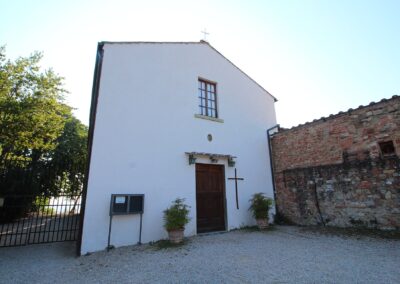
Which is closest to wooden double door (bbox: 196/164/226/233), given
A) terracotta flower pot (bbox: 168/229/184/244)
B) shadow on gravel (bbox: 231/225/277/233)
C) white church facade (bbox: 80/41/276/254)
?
white church facade (bbox: 80/41/276/254)

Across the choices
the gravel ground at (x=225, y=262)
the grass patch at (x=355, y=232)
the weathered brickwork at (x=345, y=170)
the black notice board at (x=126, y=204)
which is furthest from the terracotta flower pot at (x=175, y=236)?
the weathered brickwork at (x=345, y=170)

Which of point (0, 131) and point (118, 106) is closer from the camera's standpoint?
point (118, 106)

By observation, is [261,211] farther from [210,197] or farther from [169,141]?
[169,141]

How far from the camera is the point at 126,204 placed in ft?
19.3

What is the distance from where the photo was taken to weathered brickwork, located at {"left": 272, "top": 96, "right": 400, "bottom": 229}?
238 inches

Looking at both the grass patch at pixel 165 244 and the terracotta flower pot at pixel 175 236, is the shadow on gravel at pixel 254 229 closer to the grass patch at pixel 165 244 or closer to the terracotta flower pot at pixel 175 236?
the grass patch at pixel 165 244

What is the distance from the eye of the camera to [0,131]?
11125 millimetres

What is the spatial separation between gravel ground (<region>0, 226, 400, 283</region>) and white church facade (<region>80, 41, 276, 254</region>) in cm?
102

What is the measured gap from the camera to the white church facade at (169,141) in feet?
19.7

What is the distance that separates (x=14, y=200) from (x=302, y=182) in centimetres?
1366

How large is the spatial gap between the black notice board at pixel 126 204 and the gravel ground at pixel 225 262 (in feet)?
2.94

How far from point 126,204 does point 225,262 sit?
2.95m

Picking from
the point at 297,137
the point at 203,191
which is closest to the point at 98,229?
the point at 203,191

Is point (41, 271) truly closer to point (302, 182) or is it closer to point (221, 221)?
point (221, 221)
